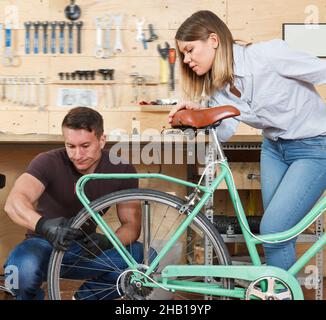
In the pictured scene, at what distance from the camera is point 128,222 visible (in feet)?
7.65

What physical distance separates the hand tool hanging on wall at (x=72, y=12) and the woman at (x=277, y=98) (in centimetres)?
171

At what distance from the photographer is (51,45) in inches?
144

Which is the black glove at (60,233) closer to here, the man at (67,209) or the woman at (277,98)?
the man at (67,209)

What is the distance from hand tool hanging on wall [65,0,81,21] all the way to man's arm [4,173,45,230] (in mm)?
Result: 1518

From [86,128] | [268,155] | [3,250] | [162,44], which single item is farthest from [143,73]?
[268,155]

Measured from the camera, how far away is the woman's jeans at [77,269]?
7.48 ft

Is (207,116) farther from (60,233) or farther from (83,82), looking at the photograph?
(83,82)

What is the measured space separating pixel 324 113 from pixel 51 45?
2.05 metres

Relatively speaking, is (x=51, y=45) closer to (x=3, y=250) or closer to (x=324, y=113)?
(x=3, y=250)

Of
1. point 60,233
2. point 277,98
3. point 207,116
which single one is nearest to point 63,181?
point 60,233

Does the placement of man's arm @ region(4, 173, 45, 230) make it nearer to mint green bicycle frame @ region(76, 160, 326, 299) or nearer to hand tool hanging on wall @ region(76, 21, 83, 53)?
mint green bicycle frame @ region(76, 160, 326, 299)

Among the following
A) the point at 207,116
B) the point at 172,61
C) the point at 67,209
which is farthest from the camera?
the point at 172,61

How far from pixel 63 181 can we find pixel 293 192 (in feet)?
3.34

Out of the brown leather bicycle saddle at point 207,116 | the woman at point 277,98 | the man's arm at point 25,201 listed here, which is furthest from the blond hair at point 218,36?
the man's arm at point 25,201
